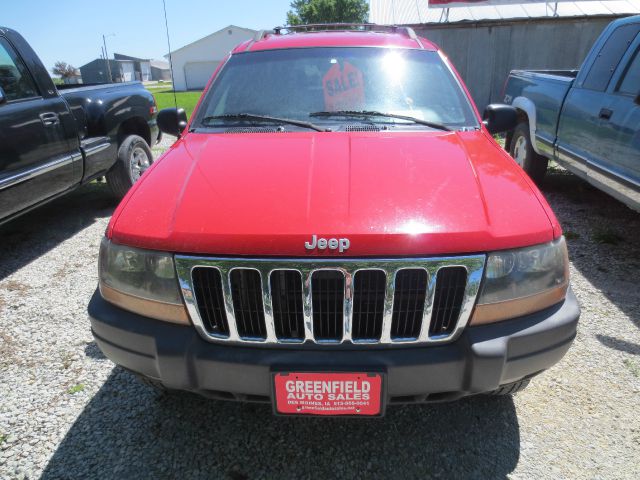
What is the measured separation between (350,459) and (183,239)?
3.87 ft

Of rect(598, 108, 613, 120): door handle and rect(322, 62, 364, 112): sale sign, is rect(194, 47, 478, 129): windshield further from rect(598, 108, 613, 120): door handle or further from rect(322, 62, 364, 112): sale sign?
rect(598, 108, 613, 120): door handle

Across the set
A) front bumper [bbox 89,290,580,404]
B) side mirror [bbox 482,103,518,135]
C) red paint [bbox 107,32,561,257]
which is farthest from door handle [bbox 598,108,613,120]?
front bumper [bbox 89,290,580,404]

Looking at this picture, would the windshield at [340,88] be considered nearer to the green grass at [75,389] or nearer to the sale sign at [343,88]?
the sale sign at [343,88]

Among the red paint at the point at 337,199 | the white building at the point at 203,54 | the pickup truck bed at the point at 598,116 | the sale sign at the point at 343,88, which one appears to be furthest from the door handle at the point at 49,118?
the white building at the point at 203,54

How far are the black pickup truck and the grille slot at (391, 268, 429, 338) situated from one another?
3.34 meters

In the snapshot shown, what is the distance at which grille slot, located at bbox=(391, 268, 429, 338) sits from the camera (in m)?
1.65

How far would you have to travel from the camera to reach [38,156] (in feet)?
13.2

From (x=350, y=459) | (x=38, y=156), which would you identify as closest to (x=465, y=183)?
(x=350, y=459)

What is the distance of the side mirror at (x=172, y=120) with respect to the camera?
319 cm

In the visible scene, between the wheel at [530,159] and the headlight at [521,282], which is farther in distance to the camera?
the wheel at [530,159]

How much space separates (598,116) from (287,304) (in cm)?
381

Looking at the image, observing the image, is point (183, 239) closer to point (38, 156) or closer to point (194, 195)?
point (194, 195)

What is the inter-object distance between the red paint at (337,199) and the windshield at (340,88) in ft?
0.99

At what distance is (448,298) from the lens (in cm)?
168
